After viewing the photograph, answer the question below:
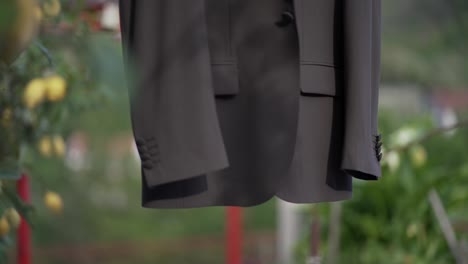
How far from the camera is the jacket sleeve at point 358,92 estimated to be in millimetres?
1209

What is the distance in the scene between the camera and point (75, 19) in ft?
6.89

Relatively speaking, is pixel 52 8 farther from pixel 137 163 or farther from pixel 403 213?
pixel 137 163

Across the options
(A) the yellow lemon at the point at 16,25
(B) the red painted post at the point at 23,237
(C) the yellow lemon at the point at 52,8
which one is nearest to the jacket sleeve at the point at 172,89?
(A) the yellow lemon at the point at 16,25

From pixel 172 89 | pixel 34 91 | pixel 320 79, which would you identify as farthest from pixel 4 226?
pixel 320 79

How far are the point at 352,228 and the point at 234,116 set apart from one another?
84.1 inches

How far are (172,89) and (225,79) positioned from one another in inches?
4.8

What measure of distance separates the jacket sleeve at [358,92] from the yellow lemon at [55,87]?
1.24m

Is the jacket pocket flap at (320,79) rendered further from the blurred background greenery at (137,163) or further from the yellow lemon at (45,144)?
the yellow lemon at (45,144)

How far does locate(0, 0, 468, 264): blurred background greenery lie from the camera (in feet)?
6.71

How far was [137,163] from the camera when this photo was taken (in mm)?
5797

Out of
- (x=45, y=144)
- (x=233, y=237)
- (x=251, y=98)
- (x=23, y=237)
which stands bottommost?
(x=233, y=237)

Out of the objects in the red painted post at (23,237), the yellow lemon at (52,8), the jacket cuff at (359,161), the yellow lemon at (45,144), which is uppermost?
the yellow lemon at (52,8)

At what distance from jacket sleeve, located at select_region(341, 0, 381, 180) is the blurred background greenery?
0.43 meters

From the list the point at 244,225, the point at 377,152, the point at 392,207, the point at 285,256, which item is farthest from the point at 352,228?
the point at 244,225
